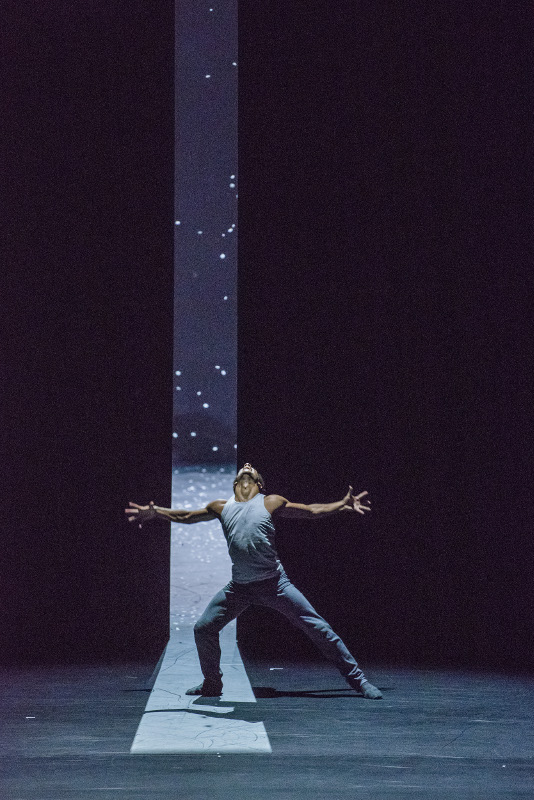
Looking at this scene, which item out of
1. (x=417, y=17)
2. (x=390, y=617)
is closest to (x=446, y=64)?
(x=417, y=17)

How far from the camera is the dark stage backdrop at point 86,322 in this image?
206 inches

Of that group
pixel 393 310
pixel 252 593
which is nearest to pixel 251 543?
pixel 252 593

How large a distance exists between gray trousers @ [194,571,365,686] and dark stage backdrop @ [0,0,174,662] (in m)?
1.34

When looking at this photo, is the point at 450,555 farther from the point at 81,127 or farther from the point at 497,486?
the point at 81,127

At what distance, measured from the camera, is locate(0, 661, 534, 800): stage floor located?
2818 millimetres

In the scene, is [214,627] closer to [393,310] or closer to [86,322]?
[86,322]

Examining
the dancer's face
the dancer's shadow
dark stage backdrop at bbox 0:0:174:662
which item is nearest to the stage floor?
the dancer's shadow

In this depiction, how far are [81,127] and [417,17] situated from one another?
2325mm

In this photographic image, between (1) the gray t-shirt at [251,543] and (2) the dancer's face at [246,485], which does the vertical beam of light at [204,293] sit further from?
(1) the gray t-shirt at [251,543]

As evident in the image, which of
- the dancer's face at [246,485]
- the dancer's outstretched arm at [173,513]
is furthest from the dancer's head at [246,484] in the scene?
the dancer's outstretched arm at [173,513]

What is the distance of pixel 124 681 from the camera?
435 cm

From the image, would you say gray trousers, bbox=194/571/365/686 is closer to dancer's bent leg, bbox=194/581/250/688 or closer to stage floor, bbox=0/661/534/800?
dancer's bent leg, bbox=194/581/250/688

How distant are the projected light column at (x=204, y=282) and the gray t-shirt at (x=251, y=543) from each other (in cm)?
152

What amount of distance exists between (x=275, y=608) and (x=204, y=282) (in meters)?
2.50
